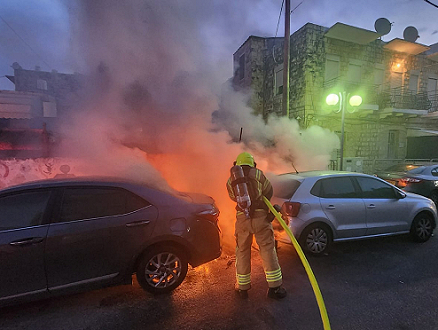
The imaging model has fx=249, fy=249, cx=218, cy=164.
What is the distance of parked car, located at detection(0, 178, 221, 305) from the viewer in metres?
2.48

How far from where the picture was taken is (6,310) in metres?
2.69

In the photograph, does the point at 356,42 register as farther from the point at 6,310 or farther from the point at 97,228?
the point at 6,310

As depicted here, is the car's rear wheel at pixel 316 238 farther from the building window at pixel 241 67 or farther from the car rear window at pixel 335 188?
the building window at pixel 241 67

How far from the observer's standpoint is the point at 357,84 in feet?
39.5

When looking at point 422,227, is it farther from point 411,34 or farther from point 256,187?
point 411,34

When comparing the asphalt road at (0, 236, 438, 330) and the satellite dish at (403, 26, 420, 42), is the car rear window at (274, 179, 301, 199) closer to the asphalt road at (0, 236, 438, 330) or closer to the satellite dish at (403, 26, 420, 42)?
the asphalt road at (0, 236, 438, 330)

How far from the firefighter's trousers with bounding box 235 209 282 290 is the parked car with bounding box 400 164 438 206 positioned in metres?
6.12

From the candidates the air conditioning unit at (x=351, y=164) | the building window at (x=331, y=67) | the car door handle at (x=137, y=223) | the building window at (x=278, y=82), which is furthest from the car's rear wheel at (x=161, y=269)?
the building window at (x=278, y=82)

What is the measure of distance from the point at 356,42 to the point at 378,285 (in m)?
12.5

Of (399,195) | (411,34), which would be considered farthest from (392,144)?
(399,195)

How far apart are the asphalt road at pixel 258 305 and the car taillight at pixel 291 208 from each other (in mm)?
781

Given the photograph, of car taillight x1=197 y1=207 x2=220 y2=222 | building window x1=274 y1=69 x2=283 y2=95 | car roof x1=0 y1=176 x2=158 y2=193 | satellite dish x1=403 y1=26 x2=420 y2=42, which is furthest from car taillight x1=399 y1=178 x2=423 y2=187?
satellite dish x1=403 y1=26 x2=420 y2=42

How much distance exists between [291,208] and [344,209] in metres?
0.93

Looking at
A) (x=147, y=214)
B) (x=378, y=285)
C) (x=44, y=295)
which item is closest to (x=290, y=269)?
(x=378, y=285)
